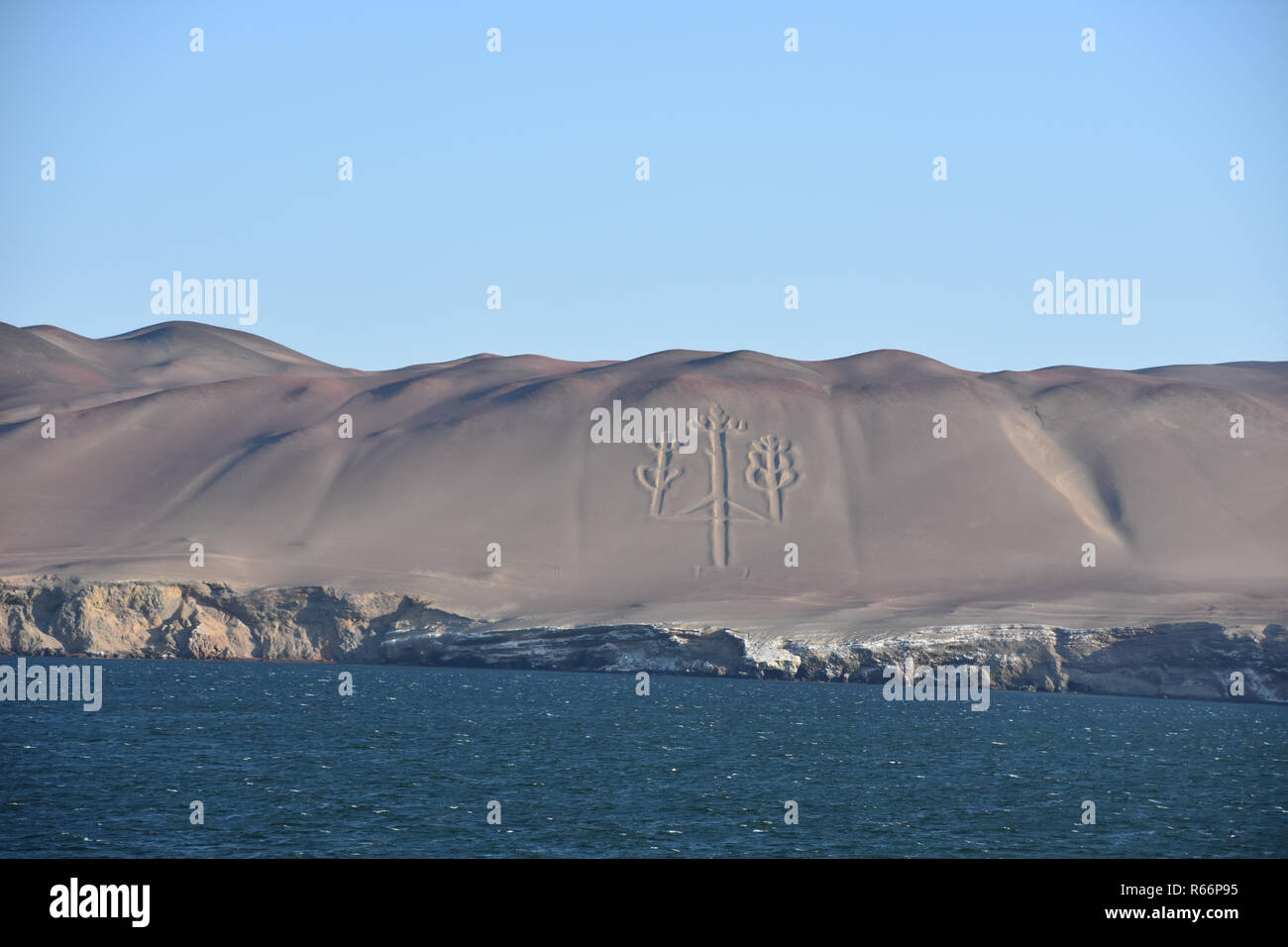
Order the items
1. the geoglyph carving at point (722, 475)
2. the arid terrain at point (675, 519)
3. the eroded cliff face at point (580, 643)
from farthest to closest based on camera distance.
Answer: the geoglyph carving at point (722, 475) < the arid terrain at point (675, 519) < the eroded cliff face at point (580, 643)

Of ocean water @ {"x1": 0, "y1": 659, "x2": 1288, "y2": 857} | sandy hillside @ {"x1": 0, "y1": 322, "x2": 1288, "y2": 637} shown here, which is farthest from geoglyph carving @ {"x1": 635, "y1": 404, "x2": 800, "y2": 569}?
ocean water @ {"x1": 0, "y1": 659, "x2": 1288, "y2": 857}

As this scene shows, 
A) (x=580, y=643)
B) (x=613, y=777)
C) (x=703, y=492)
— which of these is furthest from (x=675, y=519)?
(x=613, y=777)

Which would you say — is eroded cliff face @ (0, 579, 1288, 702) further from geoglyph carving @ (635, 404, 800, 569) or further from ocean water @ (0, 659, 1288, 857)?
geoglyph carving @ (635, 404, 800, 569)

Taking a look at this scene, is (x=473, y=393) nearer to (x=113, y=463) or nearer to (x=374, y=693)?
(x=113, y=463)

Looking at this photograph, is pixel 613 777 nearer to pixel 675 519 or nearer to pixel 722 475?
pixel 675 519

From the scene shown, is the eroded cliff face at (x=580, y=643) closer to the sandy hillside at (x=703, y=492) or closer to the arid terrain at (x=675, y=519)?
the arid terrain at (x=675, y=519)

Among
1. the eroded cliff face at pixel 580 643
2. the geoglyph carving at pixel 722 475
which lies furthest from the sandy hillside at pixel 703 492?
the eroded cliff face at pixel 580 643
